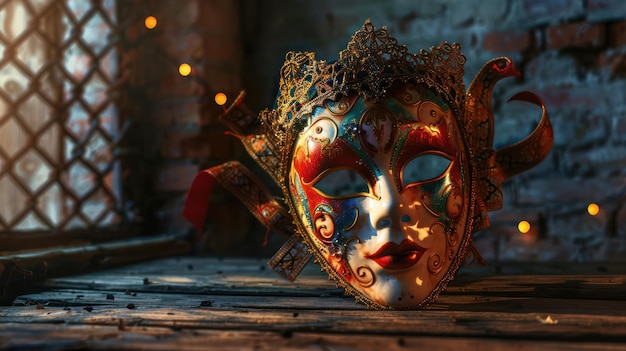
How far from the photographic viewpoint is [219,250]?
204cm

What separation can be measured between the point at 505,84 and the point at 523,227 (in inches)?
17.7

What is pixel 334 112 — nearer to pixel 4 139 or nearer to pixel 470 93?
pixel 470 93

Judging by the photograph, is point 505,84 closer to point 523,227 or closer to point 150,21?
point 523,227

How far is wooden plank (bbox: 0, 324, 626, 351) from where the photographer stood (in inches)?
32.4

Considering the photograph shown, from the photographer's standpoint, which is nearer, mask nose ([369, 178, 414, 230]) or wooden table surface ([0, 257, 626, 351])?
wooden table surface ([0, 257, 626, 351])

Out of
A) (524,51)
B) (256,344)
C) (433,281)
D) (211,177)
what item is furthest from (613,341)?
(524,51)

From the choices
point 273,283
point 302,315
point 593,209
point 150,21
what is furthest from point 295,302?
point 150,21

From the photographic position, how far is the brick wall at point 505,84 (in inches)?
68.6

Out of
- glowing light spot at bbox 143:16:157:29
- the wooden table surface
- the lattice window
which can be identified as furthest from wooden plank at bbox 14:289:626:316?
glowing light spot at bbox 143:16:157:29

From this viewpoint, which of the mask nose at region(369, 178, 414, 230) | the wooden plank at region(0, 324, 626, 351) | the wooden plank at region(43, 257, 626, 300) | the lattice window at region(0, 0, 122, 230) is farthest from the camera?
the lattice window at region(0, 0, 122, 230)

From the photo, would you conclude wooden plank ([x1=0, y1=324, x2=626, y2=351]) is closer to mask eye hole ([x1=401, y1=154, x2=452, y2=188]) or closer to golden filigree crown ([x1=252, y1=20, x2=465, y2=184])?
golden filigree crown ([x1=252, y1=20, x2=465, y2=184])

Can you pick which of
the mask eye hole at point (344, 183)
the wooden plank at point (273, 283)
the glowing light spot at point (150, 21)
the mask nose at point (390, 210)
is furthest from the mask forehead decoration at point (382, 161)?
the glowing light spot at point (150, 21)

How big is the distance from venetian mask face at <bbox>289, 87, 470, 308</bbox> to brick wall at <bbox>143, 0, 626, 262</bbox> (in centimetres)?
75

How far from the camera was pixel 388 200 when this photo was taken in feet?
3.53
